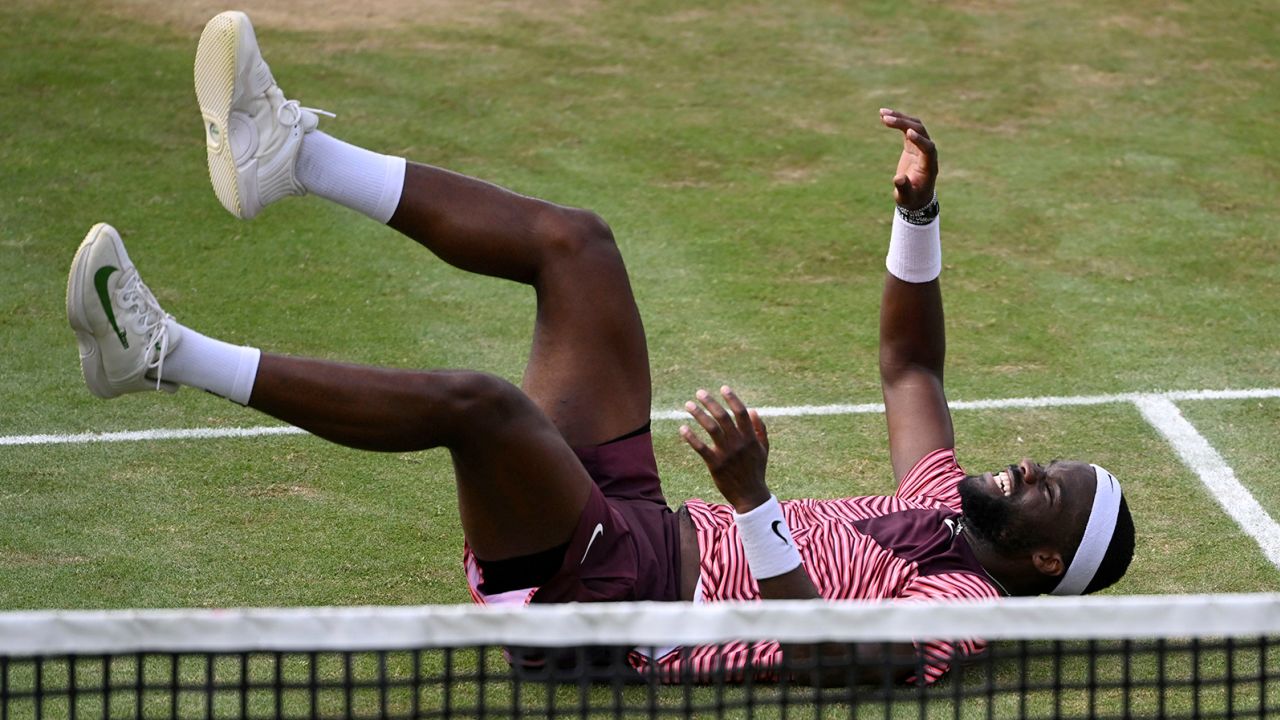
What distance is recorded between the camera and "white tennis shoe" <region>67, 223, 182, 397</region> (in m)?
4.23

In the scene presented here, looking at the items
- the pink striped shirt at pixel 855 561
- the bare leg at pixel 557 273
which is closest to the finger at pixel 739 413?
the pink striped shirt at pixel 855 561

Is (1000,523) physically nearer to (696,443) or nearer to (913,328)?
(913,328)


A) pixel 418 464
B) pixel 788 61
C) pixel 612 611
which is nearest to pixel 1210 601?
pixel 612 611

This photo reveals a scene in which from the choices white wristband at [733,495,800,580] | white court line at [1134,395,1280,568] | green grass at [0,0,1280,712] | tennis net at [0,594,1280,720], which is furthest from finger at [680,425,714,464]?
white court line at [1134,395,1280,568]

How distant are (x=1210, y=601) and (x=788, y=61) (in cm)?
866

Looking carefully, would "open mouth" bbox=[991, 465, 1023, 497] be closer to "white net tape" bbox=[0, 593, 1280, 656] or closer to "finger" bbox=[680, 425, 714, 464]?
"finger" bbox=[680, 425, 714, 464]

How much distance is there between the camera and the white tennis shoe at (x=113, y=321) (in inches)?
167

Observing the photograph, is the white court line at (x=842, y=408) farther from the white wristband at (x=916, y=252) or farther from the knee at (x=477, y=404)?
the knee at (x=477, y=404)

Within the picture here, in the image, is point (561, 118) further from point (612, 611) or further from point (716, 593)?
point (612, 611)

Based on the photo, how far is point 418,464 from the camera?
253 inches

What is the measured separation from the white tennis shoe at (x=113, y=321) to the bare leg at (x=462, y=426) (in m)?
0.31

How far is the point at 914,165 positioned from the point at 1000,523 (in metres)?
1.38

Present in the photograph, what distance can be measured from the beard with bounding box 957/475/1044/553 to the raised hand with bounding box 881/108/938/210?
1142 mm

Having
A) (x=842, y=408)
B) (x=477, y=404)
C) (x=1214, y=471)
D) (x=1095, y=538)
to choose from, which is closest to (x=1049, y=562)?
(x=1095, y=538)
